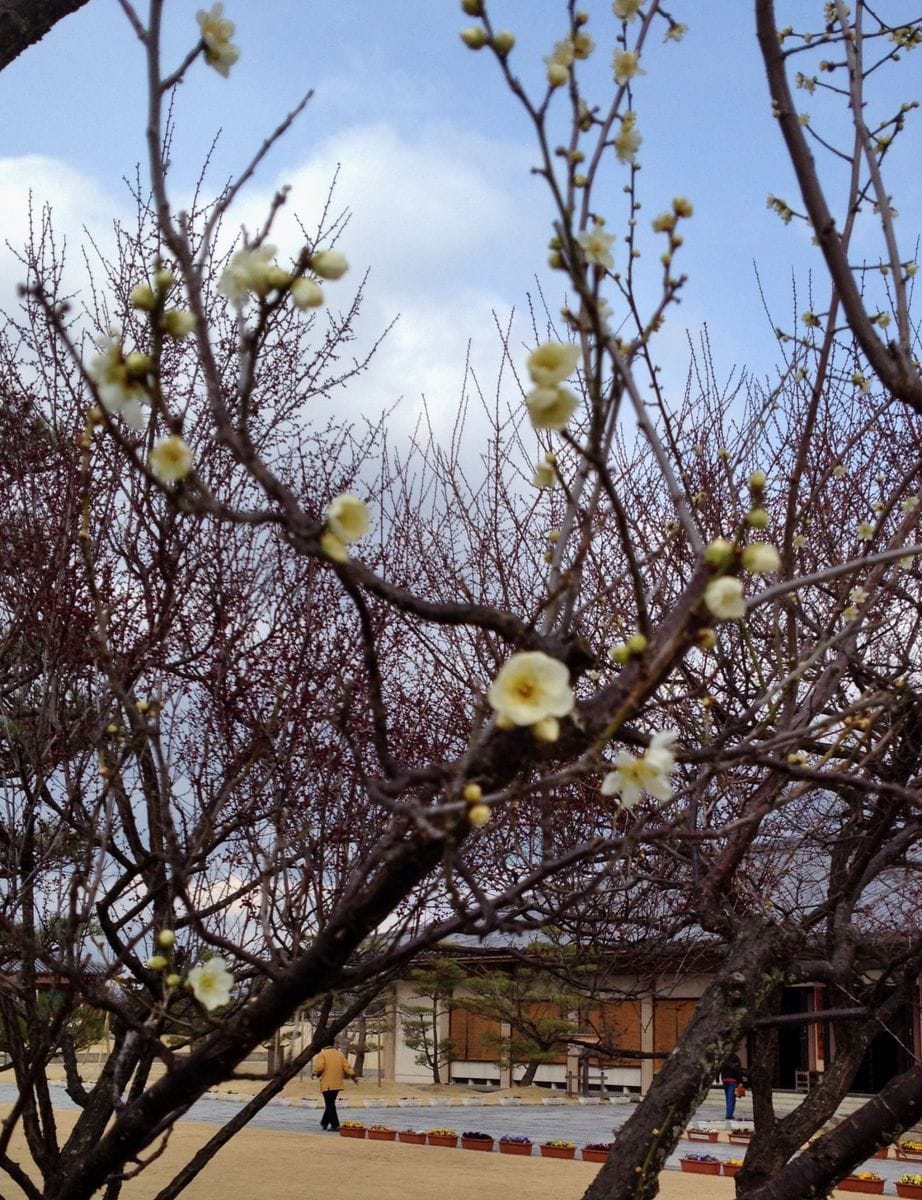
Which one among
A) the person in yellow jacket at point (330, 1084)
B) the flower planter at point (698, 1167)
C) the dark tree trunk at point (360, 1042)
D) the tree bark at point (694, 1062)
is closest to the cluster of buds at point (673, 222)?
the tree bark at point (694, 1062)

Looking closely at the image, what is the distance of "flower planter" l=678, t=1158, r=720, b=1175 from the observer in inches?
525

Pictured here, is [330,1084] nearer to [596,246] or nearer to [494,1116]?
[494,1116]

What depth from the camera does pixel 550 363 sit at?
1.32 metres

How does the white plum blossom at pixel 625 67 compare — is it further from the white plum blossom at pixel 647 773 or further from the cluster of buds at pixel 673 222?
the white plum blossom at pixel 647 773

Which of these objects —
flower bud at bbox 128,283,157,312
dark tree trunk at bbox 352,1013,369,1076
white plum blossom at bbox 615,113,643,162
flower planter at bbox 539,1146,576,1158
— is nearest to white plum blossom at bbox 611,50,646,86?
white plum blossom at bbox 615,113,643,162

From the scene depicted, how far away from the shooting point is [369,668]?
158 centimetres

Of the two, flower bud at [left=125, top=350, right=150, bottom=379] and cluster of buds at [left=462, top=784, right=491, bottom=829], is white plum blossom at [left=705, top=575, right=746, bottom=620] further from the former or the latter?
flower bud at [left=125, top=350, right=150, bottom=379]

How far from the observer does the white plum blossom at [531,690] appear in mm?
1235

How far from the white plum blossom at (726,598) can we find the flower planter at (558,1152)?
1457 cm

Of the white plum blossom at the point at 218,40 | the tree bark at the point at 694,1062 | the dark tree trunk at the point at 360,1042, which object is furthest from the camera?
the dark tree trunk at the point at 360,1042

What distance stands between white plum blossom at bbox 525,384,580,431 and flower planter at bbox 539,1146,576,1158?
14695 mm

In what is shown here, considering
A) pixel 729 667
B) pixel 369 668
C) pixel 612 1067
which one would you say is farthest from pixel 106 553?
pixel 612 1067

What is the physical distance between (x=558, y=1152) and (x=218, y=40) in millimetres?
14962

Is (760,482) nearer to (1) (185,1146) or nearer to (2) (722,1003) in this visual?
(2) (722,1003)
